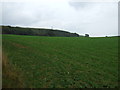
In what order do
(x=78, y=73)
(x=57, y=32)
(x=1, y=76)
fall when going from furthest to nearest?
1. (x=57, y=32)
2. (x=78, y=73)
3. (x=1, y=76)

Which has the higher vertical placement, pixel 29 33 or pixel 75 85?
pixel 29 33

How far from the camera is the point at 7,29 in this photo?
71188 millimetres

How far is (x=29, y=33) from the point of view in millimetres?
82000

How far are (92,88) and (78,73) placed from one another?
7.85ft

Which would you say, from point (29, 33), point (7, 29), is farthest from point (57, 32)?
point (7, 29)

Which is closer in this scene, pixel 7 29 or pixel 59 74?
pixel 59 74

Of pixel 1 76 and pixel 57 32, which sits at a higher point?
pixel 57 32

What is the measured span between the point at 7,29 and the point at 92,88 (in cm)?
6994

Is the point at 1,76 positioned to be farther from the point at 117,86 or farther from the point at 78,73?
the point at 117,86

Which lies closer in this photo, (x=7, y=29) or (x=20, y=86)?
(x=20, y=86)

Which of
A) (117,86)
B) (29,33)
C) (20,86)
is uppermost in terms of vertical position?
(29,33)

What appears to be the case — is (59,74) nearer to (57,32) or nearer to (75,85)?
(75,85)

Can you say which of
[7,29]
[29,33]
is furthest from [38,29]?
[7,29]

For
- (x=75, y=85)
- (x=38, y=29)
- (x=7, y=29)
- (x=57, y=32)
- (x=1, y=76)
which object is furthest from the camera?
(x=57, y=32)
